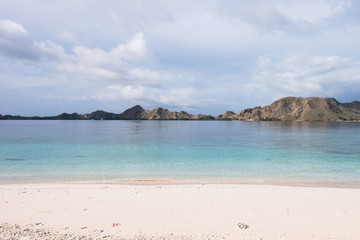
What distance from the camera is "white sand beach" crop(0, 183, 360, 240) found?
9297 mm

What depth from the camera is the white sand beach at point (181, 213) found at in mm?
9297

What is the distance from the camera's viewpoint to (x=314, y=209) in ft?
39.8

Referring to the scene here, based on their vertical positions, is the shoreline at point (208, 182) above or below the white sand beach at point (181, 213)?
below

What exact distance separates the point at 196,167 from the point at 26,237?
19151 mm

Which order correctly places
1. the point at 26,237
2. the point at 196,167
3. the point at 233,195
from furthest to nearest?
the point at 196,167 → the point at 233,195 → the point at 26,237

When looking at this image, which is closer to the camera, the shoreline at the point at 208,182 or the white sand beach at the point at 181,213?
the white sand beach at the point at 181,213

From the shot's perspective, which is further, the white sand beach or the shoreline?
the shoreline

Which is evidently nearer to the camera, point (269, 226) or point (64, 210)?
point (269, 226)

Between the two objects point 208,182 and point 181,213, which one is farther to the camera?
point 208,182

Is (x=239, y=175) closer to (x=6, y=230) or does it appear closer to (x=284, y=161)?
(x=284, y=161)

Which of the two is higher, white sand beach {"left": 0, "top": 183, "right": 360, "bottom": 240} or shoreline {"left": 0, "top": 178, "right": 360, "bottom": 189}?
white sand beach {"left": 0, "top": 183, "right": 360, "bottom": 240}

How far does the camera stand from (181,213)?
1138 cm

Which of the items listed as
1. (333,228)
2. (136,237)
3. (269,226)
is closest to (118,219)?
(136,237)

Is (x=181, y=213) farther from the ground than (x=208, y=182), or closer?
farther from the ground
